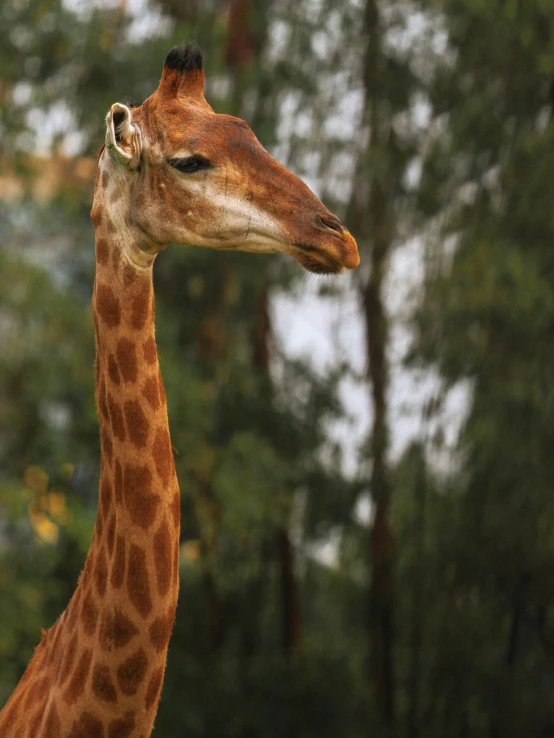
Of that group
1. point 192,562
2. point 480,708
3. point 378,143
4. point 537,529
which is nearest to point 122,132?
point 537,529

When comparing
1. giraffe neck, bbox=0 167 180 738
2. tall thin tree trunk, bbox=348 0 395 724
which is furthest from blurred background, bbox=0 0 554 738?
giraffe neck, bbox=0 167 180 738

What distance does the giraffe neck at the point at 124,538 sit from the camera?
229cm

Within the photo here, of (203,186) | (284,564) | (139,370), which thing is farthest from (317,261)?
(284,564)

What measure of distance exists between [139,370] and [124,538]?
0.37 meters

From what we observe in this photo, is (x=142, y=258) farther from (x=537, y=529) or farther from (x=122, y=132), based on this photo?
(x=537, y=529)

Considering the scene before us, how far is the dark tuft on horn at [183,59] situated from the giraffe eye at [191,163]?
0.27m

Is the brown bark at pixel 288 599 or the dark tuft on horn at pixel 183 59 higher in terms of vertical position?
the dark tuft on horn at pixel 183 59

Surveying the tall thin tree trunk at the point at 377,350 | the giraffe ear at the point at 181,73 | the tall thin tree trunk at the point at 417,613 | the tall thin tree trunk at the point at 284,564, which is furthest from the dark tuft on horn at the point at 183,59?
the tall thin tree trunk at the point at 284,564

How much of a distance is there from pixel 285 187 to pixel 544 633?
6412mm

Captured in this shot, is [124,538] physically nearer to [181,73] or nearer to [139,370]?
[139,370]

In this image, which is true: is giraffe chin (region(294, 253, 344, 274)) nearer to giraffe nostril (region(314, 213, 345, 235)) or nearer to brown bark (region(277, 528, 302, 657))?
giraffe nostril (region(314, 213, 345, 235))

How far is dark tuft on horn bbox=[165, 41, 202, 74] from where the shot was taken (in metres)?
2.40

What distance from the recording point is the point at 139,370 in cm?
235

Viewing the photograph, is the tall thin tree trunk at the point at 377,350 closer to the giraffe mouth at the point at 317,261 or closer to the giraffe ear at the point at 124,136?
the giraffe ear at the point at 124,136
